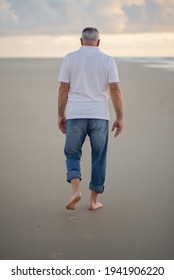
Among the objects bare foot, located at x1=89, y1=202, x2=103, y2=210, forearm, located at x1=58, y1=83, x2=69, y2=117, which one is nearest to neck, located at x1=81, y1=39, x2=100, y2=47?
forearm, located at x1=58, y1=83, x2=69, y2=117

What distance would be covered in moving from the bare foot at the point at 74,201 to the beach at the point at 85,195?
9cm

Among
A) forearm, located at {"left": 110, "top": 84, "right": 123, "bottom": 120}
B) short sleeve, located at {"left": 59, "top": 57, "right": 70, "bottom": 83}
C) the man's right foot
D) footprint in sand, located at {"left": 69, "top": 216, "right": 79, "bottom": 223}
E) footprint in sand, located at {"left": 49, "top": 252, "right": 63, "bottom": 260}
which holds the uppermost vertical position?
short sleeve, located at {"left": 59, "top": 57, "right": 70, "bottom": 83}

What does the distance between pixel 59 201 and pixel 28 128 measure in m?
2.84

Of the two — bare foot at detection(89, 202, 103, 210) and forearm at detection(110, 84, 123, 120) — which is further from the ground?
forearm at detection(110, 84, 123, 120)

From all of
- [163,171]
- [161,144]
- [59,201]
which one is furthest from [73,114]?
[161,144]

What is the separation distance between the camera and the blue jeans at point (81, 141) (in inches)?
165

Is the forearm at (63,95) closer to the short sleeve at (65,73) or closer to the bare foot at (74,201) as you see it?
the short sleeve at (65,73)

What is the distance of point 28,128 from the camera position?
284 inches

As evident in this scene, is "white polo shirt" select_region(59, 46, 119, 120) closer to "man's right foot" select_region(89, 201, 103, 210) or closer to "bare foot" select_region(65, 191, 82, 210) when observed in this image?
"bare foot" select_region(65, 191, 82, 210)

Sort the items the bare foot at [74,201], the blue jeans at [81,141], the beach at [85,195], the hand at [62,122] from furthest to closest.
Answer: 1. the hand at [62,122]
2. the blue jeans at [81,141]
3. the bare foot at [74,201]
4. the beach at [85,195]

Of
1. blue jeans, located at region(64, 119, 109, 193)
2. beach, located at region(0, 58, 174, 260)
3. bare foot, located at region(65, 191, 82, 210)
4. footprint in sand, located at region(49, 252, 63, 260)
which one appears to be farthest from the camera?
blue jeans, located at region(64, 119, 109, 193)

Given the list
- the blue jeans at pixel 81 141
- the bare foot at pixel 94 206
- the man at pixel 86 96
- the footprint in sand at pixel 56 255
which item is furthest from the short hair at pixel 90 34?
the footprint in sand at pixel 56 255

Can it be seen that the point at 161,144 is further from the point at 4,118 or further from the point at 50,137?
the point at 4,118

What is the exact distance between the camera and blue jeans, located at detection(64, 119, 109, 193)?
4.18 meters
